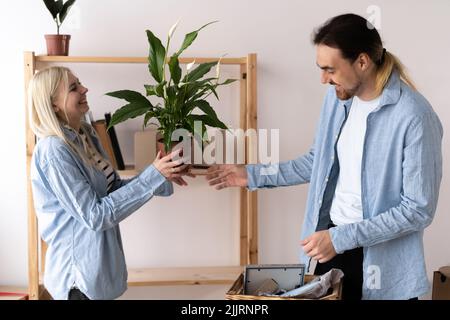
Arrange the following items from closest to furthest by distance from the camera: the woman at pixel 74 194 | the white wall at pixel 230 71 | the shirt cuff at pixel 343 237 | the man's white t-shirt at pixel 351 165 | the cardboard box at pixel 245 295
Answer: the cardboard box at pixel 245 295, the shirt cuff at pixel 343 237, the man's white t-shirt at pixel 351 165, the woman at pixel 74 194, the white wall at pixel 230 71

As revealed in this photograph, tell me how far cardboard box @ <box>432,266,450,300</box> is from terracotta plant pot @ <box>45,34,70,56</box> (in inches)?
75.0

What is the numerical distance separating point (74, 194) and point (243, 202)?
118cm

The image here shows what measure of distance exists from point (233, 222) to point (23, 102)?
1.07m

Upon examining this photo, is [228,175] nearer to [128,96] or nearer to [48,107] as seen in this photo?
[128,96]

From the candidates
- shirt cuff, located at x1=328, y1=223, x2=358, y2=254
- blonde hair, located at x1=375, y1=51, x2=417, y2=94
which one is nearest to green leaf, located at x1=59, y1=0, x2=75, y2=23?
blonde hair, located at x1=375, y1=51, x2=417, y2=94

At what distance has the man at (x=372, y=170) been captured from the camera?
5.49 ft

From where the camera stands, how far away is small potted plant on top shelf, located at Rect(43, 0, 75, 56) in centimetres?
273

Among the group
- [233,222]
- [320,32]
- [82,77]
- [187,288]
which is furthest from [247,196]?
[320,32]

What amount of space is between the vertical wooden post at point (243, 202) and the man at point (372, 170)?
1.08 m

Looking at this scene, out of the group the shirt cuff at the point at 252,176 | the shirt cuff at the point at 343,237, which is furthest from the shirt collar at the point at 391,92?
the shirt cuff at the point at 252,176

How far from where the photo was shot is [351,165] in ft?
6.00

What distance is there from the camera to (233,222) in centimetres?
313

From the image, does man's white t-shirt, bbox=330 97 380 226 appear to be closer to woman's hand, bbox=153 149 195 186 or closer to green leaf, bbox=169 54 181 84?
woman's hand, bbox=153 149 195 186

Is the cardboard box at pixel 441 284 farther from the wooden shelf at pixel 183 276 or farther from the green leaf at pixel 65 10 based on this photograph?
the green leaf at pixel 65 10
